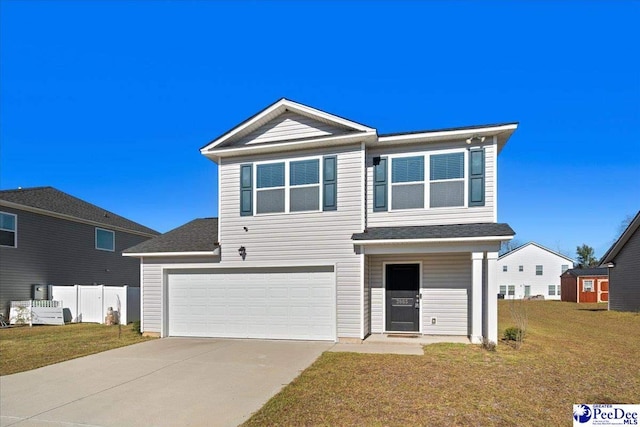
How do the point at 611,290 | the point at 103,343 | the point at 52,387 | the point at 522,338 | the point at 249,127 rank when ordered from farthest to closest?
the point at 611,290 < the point at 249,127 < the point at 103,343 < the point at 522,338 < the point at 52,387

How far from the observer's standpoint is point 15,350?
10031 millimetres

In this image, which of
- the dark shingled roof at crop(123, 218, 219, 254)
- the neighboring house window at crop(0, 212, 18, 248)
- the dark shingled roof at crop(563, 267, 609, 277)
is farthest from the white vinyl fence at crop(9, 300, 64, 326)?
the dark shingled roof at crop(563, 267, 609, 277)

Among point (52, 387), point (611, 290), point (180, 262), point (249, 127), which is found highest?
point (249, 127)

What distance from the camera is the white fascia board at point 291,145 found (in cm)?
1038

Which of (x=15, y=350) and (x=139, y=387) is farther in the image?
(x=15, y=350)

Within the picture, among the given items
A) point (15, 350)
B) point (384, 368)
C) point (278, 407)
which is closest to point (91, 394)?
point (278, 407)

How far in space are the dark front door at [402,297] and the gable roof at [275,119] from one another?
434cm

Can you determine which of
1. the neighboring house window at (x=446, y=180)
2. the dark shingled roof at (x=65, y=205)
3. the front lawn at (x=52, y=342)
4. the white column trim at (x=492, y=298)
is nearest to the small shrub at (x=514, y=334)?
the white column trim at (x=492, y=298)

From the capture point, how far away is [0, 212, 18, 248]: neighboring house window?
622 inches

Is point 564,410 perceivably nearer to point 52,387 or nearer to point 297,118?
point 52,387

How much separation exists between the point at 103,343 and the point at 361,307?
7.44 meters

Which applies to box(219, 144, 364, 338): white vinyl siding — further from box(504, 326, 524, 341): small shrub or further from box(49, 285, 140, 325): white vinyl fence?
box(49, 285, 140, 325): white vinyl fence

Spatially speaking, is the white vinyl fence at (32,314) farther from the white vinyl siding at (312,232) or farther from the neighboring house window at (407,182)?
the neighboring house window at (407,182)

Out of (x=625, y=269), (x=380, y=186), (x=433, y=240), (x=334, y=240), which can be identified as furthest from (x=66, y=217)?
(x=625, y=269)
